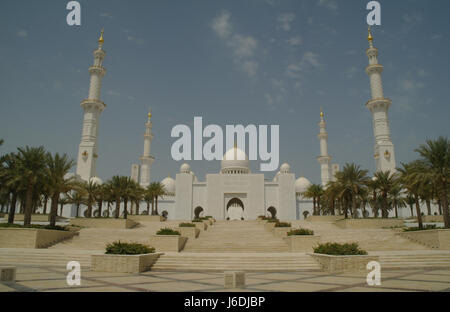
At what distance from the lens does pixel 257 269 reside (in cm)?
1198

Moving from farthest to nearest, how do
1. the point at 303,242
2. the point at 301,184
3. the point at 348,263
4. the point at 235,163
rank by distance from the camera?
the point at 301,184 → the point at 235,163 → the point at 303,242 → the point at 348,263

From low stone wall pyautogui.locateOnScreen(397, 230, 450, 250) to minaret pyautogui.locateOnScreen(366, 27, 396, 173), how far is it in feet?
74.0

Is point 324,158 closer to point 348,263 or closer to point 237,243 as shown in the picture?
point 237,243

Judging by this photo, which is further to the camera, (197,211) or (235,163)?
(235,163)

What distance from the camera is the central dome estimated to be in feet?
169

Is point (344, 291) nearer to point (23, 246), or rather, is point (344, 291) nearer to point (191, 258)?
point (191, 258)

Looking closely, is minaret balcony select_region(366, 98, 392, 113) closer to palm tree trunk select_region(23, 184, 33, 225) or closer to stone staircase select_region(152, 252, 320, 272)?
stone staircase select_region(152, 252, 320, 272)

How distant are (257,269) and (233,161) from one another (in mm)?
40369

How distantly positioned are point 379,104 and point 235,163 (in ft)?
71.3

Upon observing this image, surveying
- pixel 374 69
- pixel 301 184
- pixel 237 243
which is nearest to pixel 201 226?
pixel 237 243

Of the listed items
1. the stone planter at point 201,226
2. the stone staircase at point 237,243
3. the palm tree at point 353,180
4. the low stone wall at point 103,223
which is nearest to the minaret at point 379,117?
the palm tree at point 353,180

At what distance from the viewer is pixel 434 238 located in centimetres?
1877

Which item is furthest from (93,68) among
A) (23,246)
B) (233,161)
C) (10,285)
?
(10,285)

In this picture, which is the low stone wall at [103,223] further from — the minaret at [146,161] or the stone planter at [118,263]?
the minaret at [146,161]
